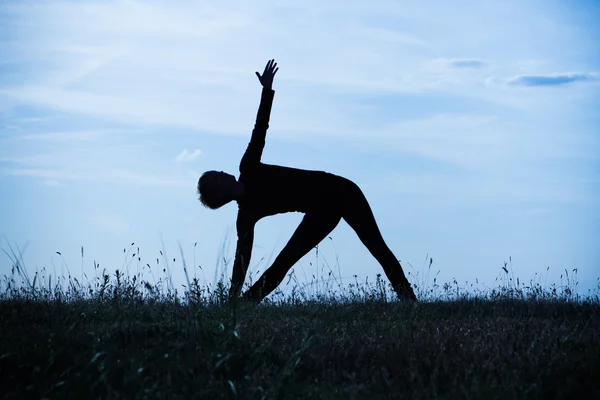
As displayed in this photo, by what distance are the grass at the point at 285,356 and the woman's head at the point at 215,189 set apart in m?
1.42

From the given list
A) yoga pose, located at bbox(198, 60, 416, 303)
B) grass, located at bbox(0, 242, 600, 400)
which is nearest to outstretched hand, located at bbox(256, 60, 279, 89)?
yoga pose, located at bbox(198, 60, 416, 303)

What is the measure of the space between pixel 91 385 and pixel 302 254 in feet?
15.0

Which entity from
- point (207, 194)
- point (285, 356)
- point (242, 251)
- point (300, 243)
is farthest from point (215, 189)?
point (285, 356)

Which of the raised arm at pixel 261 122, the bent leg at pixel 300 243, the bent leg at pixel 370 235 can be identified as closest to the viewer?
the raised arm at pixel 261 122

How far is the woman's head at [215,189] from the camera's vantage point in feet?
27.0

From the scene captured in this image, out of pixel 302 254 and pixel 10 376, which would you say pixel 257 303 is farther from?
pixel 10 376

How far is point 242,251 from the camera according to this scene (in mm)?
8266

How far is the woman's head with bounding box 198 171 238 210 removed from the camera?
8.23 metres

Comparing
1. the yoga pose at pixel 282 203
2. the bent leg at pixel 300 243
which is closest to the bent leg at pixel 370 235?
the yoga pose at pixel 282 203

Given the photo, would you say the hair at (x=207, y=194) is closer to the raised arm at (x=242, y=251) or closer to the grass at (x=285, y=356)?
the raised arm at (x=242, y=251)

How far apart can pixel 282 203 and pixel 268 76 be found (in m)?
1.64

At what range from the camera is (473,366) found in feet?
16.1

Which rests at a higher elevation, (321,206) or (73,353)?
(321,206)

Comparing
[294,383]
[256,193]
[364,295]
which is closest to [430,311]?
[364,295]
